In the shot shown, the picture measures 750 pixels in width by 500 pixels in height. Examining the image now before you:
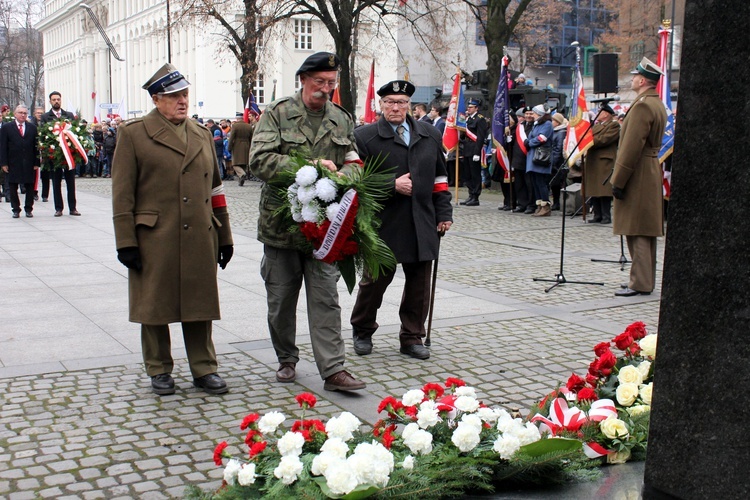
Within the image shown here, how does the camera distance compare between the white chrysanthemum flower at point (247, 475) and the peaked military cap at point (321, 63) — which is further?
the peaked military cap at point (321, 63)

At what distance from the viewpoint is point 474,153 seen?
19.3 meters

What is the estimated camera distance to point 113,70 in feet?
311

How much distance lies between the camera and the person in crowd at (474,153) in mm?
19222

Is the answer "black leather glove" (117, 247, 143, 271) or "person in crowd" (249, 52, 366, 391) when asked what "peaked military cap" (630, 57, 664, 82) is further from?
"black leather glove" (117, 247, 143, 271)

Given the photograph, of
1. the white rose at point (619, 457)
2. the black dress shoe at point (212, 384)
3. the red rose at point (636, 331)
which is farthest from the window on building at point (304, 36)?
the white rose at point (619, 457)

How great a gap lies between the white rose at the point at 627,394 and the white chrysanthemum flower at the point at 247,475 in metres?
1.88

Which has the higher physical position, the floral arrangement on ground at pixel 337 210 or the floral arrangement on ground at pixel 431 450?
the floral arrangement on ground at pixel 337 210

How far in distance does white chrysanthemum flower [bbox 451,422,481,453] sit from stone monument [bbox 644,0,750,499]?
3.43 ft

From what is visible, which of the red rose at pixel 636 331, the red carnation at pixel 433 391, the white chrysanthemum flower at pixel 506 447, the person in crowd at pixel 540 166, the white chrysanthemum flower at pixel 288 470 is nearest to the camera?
the white chrysanthemum flower at pixel 288 470

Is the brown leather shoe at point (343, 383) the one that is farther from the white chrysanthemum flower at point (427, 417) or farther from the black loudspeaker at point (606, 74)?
the black loudspeaker at point (606, 74)

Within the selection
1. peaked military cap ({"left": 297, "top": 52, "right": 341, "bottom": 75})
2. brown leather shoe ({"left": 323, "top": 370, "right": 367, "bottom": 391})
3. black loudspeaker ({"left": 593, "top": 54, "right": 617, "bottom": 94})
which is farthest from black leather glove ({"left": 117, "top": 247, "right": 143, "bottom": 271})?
black loudspeaker ({"left": 593, "top": 54, "right": 617, "bottom": 94})

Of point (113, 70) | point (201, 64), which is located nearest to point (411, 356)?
point (201, 64)

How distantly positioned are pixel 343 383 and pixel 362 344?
1186 mm

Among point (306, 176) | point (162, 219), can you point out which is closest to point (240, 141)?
point (162, 219)
